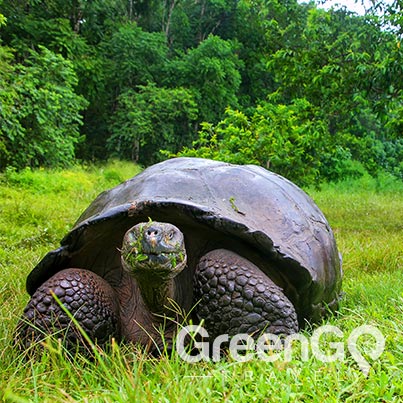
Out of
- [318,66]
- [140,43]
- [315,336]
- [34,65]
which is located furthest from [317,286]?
[140,43]

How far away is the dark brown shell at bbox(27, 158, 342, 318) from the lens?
6.04ft

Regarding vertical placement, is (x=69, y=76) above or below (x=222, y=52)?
below

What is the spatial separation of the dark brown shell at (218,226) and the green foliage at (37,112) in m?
7.81

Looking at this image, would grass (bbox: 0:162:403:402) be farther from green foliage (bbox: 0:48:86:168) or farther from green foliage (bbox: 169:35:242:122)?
green foliage (bbox: 169:35:242:122)

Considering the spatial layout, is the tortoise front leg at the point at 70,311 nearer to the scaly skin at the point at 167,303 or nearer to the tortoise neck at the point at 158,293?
the scaly skin at the point at 167,303

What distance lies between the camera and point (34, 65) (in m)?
12.1

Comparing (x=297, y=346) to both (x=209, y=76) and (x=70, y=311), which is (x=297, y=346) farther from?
(x=209, y=76)

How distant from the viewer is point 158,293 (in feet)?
5.66

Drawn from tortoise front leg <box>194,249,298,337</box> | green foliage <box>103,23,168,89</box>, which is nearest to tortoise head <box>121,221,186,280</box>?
tortoise front leg <box>194,249,298,337</box>

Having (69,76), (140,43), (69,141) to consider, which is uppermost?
(140,43)

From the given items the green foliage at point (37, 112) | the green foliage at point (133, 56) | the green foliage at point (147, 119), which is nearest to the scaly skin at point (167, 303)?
the green foliage at point (37, 112)

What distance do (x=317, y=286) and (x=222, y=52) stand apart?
18539 millimetres

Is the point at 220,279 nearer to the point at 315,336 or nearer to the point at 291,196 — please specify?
the point at 315,336

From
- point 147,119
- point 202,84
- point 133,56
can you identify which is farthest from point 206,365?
point 202,84
